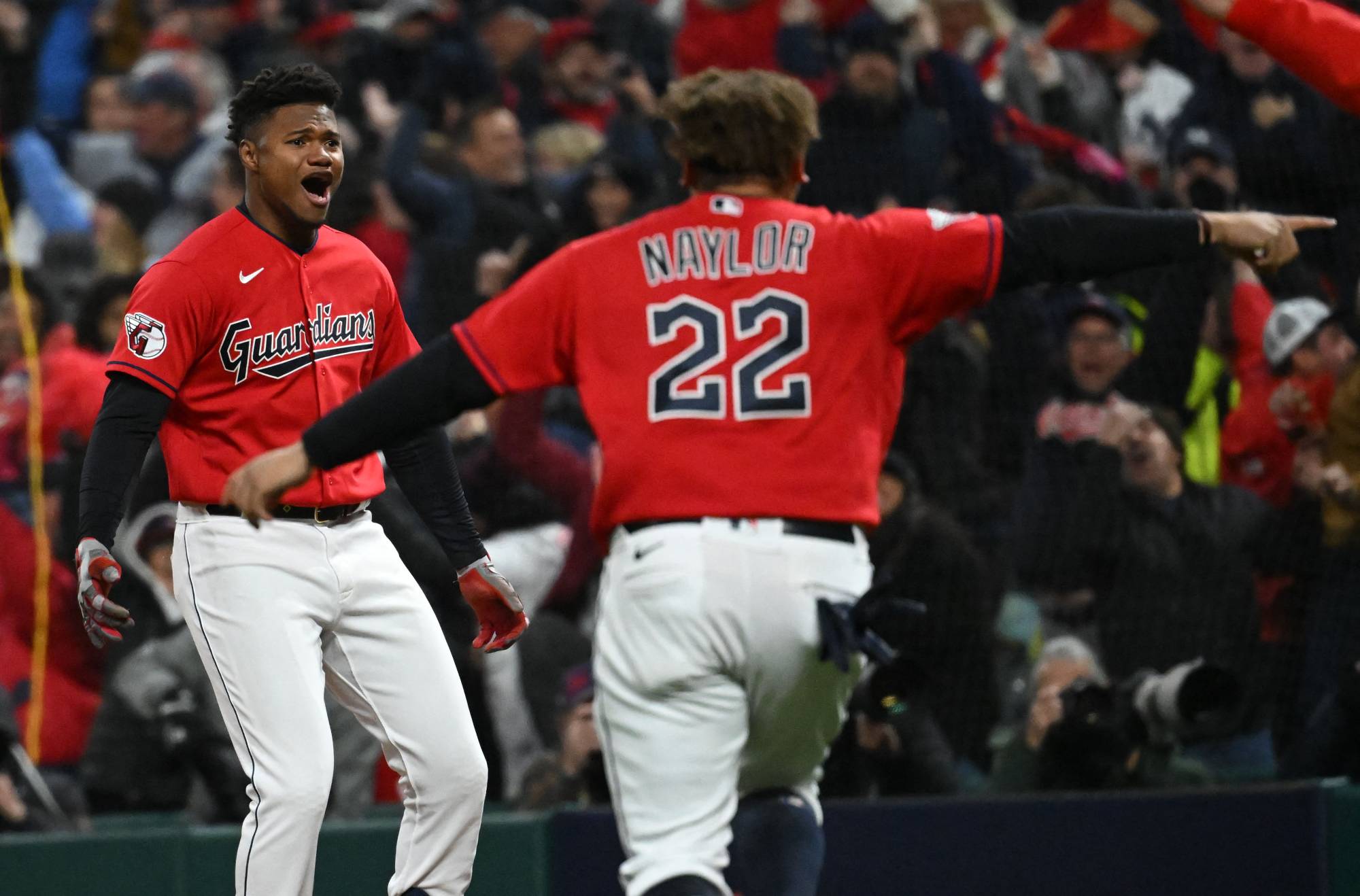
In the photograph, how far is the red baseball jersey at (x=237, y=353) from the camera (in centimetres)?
357

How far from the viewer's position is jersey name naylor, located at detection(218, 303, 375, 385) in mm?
3625

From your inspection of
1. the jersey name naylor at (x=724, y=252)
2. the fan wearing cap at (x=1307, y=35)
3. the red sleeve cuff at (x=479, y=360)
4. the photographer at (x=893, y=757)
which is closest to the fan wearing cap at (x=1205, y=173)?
the photographer at (x=893, y=757)

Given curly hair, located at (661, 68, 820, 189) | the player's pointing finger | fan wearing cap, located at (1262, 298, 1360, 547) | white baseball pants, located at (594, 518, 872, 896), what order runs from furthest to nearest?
fan wearing cap, located at (1262, 298, 1360, 547)
the player's pointing finger
curly hair, located at (661, 68, 820, 189)
white baseball pants, located at (594, 518, 872, 896)

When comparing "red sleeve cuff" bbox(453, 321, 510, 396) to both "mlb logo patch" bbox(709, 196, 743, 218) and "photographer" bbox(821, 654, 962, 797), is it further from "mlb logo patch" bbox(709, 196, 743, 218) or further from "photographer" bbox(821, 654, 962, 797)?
"photographer" bbox(821, 654, 962, 797)

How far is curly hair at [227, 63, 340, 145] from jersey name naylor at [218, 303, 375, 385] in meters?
0.38

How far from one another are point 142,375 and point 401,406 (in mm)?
927

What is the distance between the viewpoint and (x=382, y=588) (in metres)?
3.65

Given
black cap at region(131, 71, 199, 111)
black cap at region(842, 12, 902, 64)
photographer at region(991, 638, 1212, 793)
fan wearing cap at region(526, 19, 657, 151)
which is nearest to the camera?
photographer at region(991, 638, 1212, 793)

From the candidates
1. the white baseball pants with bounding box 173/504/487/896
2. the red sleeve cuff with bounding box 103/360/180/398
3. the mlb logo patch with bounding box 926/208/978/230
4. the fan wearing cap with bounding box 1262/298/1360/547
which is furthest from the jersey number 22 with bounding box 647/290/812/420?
the fan wearing cap with bounding box 1262/298/1360/547

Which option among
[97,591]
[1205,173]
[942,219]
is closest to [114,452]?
[97,591]

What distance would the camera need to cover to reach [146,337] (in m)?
3.55

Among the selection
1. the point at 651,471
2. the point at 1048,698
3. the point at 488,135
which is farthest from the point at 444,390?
the point at 488,135

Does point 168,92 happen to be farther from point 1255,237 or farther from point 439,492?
point 1255,237

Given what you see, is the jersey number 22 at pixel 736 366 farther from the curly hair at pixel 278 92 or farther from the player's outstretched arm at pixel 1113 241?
the curly hair at pixel 278 92
